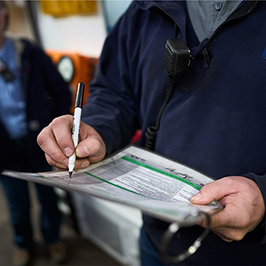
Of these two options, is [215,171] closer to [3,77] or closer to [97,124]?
[97,124]

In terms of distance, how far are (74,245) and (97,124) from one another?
1.46m

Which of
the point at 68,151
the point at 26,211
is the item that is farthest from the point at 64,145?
the point at 26,211

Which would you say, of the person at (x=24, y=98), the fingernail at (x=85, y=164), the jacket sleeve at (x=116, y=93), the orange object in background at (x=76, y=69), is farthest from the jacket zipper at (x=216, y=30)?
the orange object in background at (x=76, y=69)

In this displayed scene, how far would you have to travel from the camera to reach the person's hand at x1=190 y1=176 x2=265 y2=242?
0.45 metres

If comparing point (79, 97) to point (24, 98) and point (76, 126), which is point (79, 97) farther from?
point (24, 98)

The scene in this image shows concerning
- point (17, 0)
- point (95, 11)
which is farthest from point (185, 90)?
point (17, 0)

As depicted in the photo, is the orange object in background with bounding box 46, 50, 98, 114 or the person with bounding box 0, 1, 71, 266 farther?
the orange object in background with bounding box 46, 50, 98, 114

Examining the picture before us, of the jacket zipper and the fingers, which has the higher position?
the jacket zipper

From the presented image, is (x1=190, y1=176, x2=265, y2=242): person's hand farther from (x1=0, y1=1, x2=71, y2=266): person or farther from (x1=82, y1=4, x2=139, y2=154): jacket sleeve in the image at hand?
(x1=0, y1=1, x2=71, y2=266): person

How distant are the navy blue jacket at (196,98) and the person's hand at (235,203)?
37mm

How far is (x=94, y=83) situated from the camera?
0.84 m

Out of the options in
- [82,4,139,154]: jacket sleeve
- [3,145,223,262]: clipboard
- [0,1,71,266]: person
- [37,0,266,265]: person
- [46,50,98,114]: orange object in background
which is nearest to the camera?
[3,145,223,262]: clipboard

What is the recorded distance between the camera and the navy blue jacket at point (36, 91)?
1.30m

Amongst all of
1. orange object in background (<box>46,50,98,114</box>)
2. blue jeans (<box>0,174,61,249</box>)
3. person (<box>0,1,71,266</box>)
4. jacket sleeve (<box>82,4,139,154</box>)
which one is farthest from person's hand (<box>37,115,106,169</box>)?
blue jeans (<box>0,174,61,249</box>)
